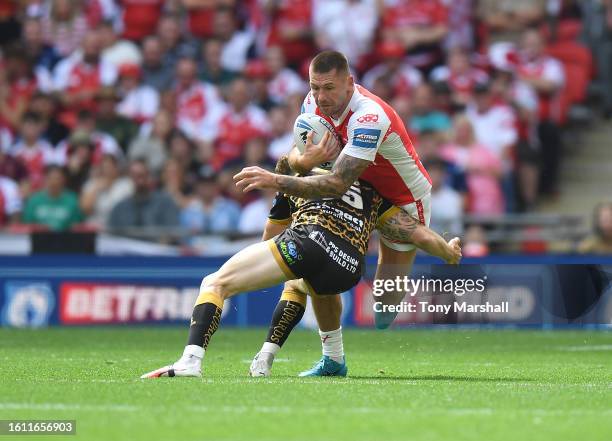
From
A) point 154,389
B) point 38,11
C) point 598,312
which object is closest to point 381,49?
point 38,11

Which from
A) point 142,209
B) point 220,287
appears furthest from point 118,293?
point 220,287

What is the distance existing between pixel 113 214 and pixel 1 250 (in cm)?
163

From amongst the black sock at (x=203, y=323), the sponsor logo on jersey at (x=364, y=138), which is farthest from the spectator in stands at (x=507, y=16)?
the black sock at (x=203, y=323)

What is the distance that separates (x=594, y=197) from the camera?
774 inches

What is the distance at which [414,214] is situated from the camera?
982 centimetres

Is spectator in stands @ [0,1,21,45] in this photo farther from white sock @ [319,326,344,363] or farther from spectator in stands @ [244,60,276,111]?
white sock @ [319,326,344,363]

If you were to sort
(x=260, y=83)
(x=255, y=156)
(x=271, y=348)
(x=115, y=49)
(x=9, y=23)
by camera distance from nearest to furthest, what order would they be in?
(x=271, y=348) < (x=255, y=156) < (x=260, y=83) < (x=115, y=49) < (x=9, y=23)

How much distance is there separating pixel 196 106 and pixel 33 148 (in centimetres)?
257

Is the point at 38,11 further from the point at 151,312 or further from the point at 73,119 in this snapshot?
the point at 151,312

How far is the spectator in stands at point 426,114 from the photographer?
18750 mm

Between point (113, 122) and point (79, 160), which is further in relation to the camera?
point (113, 122)

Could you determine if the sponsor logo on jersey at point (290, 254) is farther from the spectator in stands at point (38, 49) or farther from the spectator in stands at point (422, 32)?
the spectator in stands at point (38, 49)

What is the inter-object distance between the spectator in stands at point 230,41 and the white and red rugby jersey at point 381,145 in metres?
11.2

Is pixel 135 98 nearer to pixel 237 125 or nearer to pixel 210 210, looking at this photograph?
pixel 237 125
